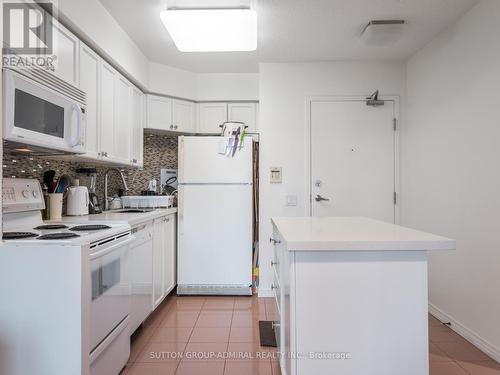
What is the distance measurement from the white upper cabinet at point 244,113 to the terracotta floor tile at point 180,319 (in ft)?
7.07

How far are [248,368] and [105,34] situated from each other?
8.54 feet

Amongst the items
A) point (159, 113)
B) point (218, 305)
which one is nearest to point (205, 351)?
point (218, 305)

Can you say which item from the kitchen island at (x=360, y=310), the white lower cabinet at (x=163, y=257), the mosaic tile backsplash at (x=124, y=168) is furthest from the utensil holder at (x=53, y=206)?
the kitchen island at (x=360, y=310)

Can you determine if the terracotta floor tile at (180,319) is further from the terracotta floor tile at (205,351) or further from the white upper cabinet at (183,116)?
the white upper cabinet at (183,116)

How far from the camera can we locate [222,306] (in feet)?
9.41

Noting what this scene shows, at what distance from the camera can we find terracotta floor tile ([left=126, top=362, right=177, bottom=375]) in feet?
6.01

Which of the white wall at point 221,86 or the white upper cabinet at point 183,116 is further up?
the white wall at point 221,86

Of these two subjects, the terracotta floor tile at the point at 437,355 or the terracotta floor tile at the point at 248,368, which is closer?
the terracotta floor tile at the point at 248,368

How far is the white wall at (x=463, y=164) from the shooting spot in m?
2.02

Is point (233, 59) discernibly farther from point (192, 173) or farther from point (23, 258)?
point (23, 258)

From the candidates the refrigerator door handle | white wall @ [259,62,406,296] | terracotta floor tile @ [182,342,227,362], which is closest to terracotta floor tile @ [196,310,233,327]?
terracotta floor tile @ [182,342,227,362]

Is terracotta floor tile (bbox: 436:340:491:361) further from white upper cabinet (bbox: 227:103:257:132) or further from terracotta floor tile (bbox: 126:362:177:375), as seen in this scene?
white upper cabinet (bbox: 227:103:257:132)

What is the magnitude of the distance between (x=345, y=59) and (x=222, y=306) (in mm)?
2803

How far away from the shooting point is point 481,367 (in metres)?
1.90
